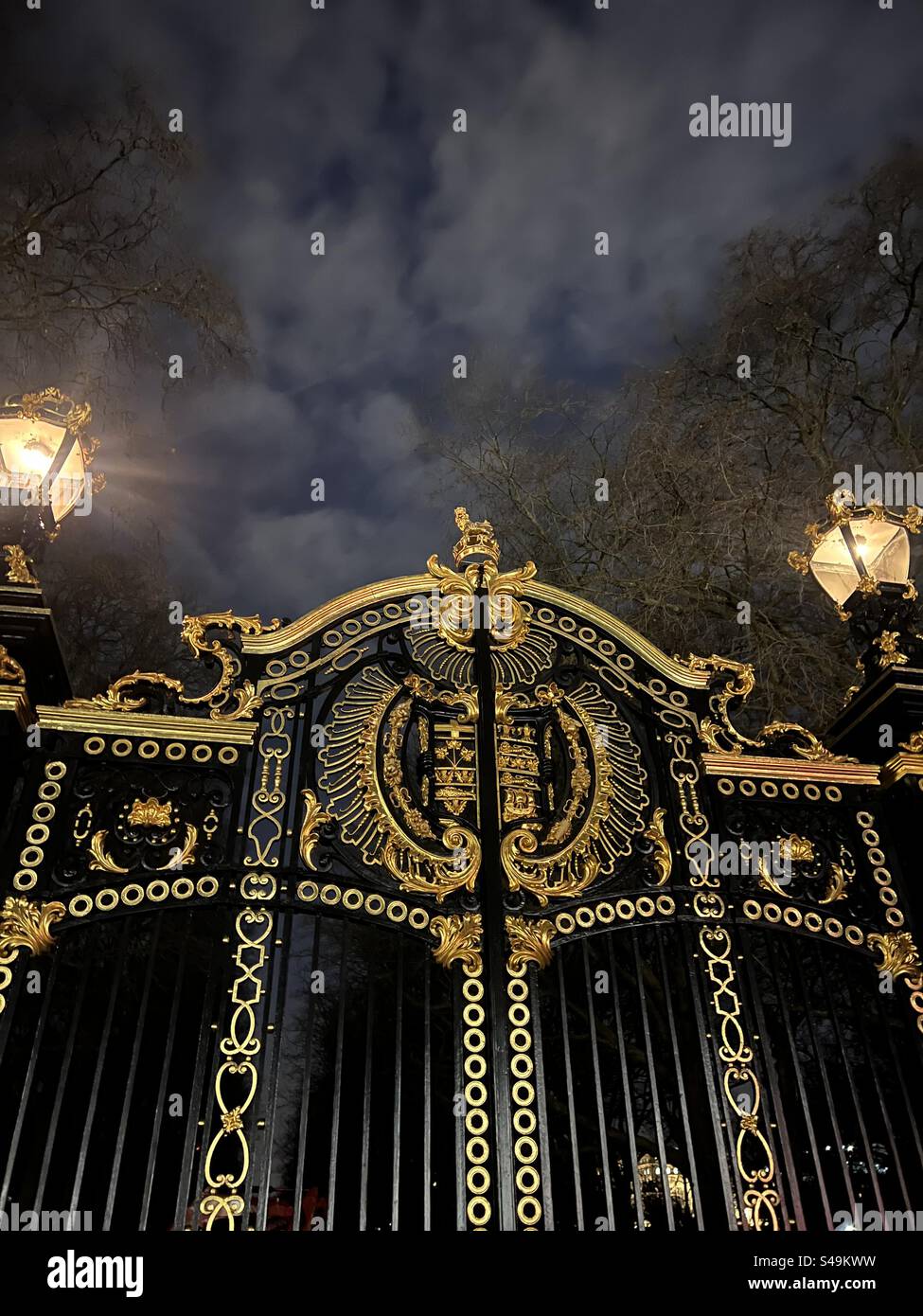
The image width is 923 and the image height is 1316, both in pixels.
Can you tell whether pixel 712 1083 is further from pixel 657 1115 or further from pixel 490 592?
pixel 490 592

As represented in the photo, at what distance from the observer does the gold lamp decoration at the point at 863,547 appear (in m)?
4.87

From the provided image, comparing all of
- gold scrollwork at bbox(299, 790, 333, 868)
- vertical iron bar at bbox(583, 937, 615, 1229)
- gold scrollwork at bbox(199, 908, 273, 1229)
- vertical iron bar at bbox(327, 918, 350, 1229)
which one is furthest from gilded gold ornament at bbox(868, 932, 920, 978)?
gold scrollwork at bbox(199, 908, 273, 1229)

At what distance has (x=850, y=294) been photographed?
914cm

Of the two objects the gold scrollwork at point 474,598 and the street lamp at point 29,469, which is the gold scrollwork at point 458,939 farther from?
the street lamp at point 29,469

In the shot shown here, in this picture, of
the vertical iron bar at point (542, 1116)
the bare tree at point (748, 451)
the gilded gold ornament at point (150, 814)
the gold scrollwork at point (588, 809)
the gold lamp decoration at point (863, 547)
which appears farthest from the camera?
the bare tree at point (748, 451)

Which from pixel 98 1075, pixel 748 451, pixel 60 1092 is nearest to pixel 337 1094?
pixel 98 1075

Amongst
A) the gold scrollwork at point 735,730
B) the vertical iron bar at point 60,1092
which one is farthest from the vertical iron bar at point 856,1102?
the vertical iron bar at point 60,1092

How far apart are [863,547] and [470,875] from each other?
267 centimetres

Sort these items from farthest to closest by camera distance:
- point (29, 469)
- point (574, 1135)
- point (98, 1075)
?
point (29, 469), point (98, 1075), point (574, 1135)

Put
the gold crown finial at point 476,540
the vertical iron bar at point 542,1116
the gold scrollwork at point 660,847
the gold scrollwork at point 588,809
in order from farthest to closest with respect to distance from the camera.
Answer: the gold crown finial at point 476,540 → the gold scrollwork at point 660,847 → the gold scrollwork at point 588,809 → the vertical iron bar at point 542,1116

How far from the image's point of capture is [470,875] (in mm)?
3922

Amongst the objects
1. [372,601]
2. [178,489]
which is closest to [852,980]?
[372,601]
